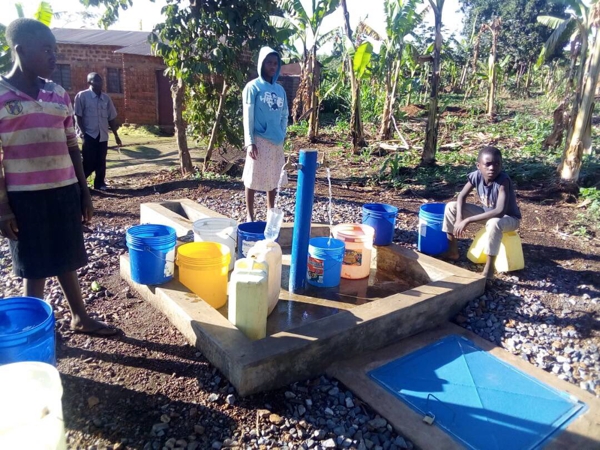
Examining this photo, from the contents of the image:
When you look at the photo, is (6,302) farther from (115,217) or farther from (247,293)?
(115,217)

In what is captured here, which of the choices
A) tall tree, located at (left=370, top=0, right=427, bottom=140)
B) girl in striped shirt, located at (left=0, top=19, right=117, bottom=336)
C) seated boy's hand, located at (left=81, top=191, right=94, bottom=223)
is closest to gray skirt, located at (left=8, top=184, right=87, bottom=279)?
girl in striped shirt, located at (left=0, top=19, right=117, bottom=336)

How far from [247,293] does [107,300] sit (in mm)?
1475

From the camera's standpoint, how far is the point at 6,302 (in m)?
2.32

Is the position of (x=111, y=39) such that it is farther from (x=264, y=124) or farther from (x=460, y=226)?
(x=460, y=226)

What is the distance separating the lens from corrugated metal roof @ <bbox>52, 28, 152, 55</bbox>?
14867 mm

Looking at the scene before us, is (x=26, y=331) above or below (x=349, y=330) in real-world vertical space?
above

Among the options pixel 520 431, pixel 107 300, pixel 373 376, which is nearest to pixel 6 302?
pixel 107 300

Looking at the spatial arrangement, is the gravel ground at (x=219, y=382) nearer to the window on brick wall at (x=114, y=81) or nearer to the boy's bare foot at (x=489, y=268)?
the boy's bare foot at (x=489, y=268)

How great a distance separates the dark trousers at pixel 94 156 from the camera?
272 inches

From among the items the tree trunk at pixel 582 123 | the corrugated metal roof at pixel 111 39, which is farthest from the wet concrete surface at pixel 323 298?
the corrugated metal roof at pixel 111 39

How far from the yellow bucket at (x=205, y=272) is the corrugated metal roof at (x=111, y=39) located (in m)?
13.1

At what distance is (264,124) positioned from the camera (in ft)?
14.4

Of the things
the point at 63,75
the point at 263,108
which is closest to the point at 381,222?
the point at 263,108

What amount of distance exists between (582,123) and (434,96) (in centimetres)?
245
